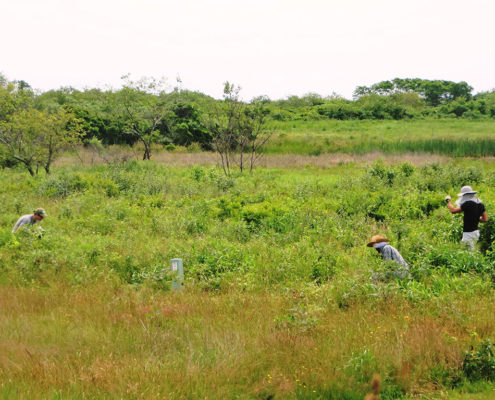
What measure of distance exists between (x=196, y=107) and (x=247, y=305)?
3754 centimetres

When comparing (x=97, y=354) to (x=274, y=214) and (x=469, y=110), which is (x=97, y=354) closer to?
(x=274, y=214)

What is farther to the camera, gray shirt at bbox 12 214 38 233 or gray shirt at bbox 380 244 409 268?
gray shirt at bbox 12 214 38 233

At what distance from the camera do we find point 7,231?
416 inches

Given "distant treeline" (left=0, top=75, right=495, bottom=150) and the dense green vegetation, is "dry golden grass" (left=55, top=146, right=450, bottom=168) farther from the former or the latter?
the dense green vegetation

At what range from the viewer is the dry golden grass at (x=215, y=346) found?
4.34m

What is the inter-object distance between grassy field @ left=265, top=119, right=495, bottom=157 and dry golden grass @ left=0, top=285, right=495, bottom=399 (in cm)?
2551

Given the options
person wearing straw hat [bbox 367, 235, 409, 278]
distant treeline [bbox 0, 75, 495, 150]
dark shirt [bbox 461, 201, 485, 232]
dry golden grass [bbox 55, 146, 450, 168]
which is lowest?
person wearing straw hat [bbox 367, 235, 409, 278]

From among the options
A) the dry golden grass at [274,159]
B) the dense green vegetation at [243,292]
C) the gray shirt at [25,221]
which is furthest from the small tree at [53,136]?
the gray shirt at [25,221]

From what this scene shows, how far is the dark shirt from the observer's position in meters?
8.66

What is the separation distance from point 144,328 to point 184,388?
1.44 meters

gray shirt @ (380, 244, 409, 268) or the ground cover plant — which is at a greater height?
gray shirt @ (380, 244, 409, 268)

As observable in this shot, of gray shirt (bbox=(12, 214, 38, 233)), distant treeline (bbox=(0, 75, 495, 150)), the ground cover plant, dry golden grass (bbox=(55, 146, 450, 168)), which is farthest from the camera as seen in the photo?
distant treeline (bbox=(0, 75, 495, 150))

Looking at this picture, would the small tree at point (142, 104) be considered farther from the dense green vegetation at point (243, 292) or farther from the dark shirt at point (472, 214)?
the dark shirt at point (472, 214)

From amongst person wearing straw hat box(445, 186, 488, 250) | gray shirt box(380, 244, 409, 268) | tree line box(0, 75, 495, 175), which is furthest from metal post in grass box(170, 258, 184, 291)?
tree line box(0, 75, 495, 175)
